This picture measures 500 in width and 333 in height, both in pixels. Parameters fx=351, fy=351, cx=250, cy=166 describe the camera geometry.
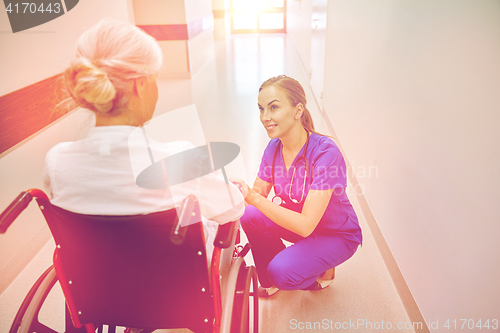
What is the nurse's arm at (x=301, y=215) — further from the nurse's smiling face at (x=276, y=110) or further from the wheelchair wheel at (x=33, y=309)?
the wheelchair wheel at (x=33, y=309)

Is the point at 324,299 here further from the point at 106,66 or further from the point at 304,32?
the point at 304,32

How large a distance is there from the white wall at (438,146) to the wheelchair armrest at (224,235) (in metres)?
0.76

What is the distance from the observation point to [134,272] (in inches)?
37.5

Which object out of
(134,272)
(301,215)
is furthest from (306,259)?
(134,272)

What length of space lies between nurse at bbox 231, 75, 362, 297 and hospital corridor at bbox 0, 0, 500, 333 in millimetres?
319

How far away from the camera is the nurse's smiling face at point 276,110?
146 cm

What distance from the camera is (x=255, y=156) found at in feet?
10.7

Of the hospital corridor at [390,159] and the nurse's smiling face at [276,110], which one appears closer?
the hospital corridor at [390,159]

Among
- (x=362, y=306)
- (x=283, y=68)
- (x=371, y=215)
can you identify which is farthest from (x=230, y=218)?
(x=283, y=68)

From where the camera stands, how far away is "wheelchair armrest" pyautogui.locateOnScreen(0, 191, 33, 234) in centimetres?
81

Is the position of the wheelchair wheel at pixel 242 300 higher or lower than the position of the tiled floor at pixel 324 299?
higher

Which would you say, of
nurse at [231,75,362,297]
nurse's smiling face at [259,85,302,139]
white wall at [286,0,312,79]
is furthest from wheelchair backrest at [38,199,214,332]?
white wall at [286,0,312,79]

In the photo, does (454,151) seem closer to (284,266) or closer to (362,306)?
(284,266)

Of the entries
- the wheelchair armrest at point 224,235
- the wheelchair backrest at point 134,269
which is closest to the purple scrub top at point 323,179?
the wheelchair armrest at point 224,235
